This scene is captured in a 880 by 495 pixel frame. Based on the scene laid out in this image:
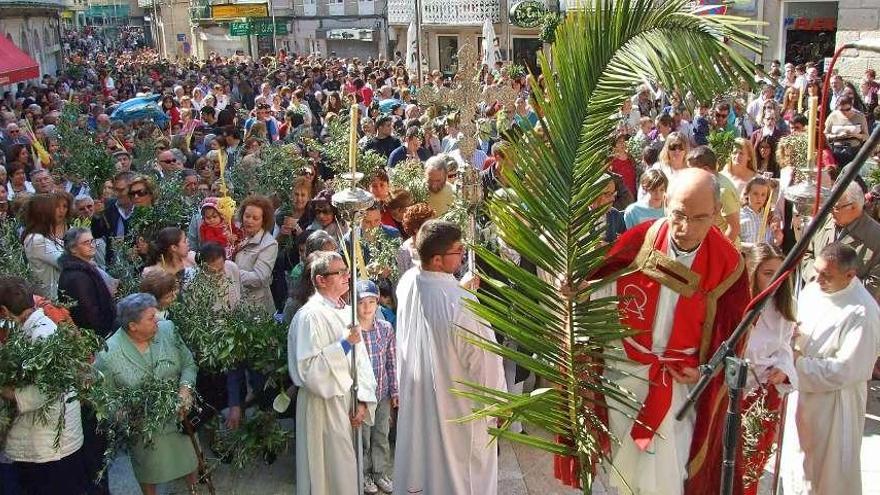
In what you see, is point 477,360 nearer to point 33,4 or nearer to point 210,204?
point 210,204

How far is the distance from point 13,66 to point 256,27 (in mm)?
33248

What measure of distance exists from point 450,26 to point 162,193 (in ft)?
95.8

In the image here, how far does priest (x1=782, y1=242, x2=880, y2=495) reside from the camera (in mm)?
4086

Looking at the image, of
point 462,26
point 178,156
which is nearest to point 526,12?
point 462,26

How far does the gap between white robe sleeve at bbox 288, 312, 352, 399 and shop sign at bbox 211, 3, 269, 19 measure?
44.9 meters

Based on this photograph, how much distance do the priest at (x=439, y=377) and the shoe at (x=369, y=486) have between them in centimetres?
56

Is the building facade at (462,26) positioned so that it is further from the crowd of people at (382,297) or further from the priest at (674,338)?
the priest at (674,338)

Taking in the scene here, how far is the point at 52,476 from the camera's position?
4.55 meters

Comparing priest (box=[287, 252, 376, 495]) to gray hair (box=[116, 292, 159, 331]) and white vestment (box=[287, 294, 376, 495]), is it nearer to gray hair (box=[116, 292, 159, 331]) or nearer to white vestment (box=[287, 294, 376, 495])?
white vestment (box=[287, 294, 376, 495])

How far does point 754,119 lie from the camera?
13.2m

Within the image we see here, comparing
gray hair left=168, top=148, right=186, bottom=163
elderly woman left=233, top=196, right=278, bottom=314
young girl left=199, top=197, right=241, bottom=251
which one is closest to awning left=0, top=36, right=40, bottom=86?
gray hair left=168, top=148, right=186, bottom=163

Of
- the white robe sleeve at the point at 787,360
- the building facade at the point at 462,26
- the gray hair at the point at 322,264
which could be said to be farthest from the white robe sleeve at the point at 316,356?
the building facade at the point at 462,26

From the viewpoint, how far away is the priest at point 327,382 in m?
4.54

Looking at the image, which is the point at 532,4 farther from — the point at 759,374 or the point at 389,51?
the point at 759,374
